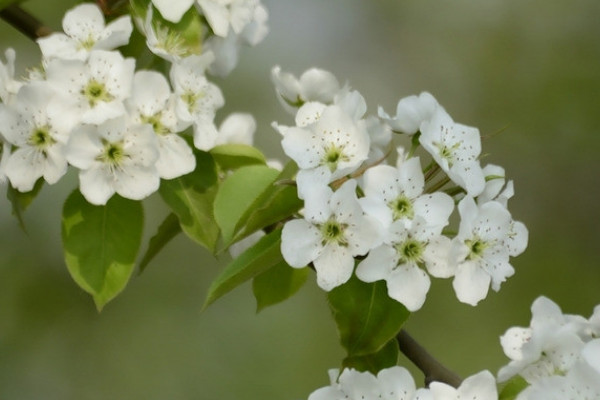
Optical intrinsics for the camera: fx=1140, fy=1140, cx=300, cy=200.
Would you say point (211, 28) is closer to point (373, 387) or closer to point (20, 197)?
point (20, 197)

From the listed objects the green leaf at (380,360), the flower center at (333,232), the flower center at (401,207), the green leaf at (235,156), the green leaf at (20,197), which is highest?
the flower center at (401,207)

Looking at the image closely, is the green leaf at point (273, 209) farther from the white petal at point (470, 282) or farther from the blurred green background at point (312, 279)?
the blurred green background at point (312, 279)

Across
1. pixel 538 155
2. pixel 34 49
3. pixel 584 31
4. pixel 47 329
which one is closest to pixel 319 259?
pixel 34 49

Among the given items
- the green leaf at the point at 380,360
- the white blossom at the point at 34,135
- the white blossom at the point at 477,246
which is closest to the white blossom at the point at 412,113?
the white blossom at the point at 477,246

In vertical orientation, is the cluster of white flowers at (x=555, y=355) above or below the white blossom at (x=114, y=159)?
below

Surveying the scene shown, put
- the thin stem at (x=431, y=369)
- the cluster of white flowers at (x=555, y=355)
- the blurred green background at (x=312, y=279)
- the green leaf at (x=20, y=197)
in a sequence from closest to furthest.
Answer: the cluster of white flowers at (x=555, y=355) → the thin stem at (x=431, y=369) → the green leaf at (x=20, y=197) → the blurred green background at (x=312, y=279)

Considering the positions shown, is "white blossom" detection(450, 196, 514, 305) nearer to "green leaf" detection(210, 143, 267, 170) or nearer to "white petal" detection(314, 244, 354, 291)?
"white petal" detection(314, 244, 354, 291)

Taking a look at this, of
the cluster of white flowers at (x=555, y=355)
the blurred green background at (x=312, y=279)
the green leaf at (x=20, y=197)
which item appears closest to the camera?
the cluster of white flowers at (x=555, y=355)
